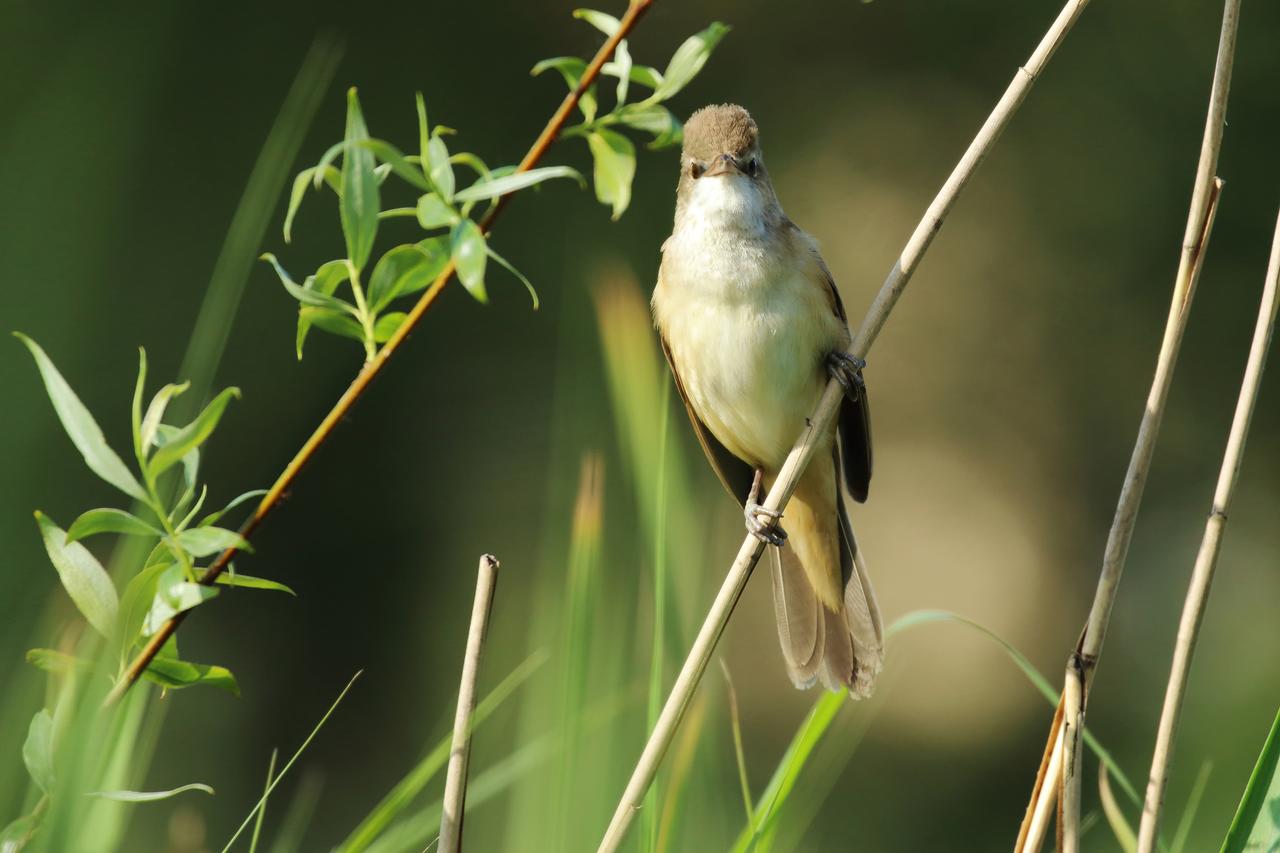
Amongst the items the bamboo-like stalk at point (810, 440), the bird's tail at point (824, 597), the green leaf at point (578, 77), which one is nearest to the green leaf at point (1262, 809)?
the bamboo-like stalk at point (810, 440)

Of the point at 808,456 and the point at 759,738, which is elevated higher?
the point at 808,456

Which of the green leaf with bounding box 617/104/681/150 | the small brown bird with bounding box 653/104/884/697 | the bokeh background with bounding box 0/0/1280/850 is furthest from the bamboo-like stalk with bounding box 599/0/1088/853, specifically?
the bokeh background with bounding box 0/0/1280/850

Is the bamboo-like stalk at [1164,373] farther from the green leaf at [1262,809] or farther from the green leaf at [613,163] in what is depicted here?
the green leaf at [613,163]

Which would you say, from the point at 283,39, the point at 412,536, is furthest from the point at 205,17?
the point at 412,536

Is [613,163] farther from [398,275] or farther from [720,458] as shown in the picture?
[720,458]

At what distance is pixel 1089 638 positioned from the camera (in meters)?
1.29

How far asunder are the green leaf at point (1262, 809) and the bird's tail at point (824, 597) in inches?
38.0

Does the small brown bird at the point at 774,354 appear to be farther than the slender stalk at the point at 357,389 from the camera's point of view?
Yes

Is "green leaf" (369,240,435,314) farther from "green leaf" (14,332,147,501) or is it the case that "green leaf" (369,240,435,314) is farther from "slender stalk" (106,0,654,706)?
"green leaf" (14,332,147,501)

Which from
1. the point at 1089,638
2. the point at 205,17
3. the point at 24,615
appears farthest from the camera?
the point at 205,17

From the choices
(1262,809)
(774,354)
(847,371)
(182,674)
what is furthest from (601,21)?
(774,354)

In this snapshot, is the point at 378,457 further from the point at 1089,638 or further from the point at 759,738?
the point at 1089,638

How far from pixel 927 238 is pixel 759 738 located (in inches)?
185

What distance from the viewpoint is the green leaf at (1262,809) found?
3.64 feet
